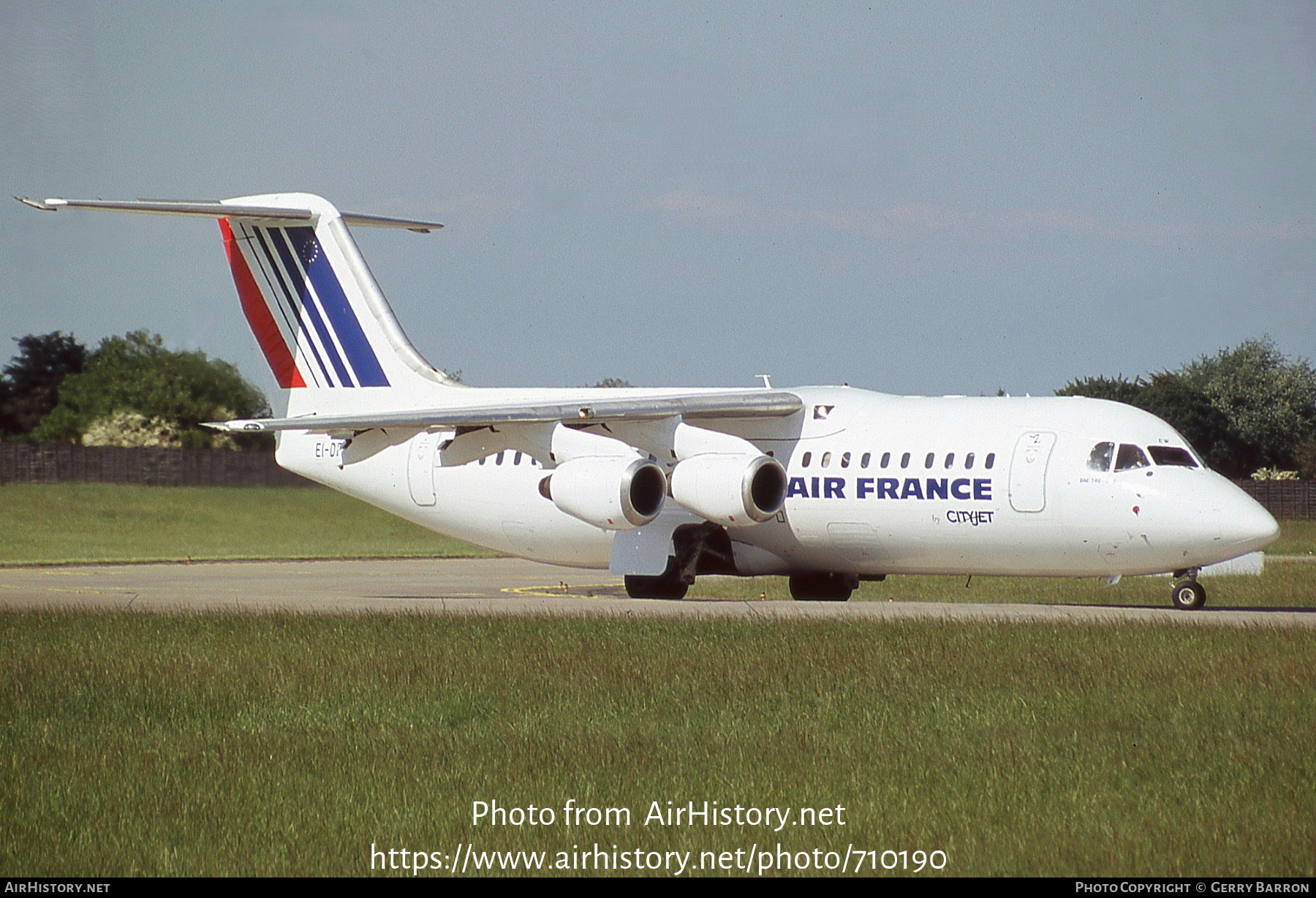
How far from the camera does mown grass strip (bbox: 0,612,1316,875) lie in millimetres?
8977

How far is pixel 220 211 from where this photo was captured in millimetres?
26594

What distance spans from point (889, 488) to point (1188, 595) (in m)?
4.05

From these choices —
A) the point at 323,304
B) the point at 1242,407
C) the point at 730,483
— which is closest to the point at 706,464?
the point at 730,483

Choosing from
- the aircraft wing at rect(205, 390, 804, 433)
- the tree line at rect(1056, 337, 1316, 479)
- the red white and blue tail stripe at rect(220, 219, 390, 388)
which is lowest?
the tree line at rect(1056, 337, 1316, 479)

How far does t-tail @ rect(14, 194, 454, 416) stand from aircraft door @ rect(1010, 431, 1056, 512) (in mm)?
9731

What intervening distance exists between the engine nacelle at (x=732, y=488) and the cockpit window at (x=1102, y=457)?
4105 mm

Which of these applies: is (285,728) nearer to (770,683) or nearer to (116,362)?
(770,683)

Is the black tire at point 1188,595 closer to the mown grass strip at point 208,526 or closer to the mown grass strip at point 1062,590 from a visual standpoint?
the mown grass strip at point 1062,590

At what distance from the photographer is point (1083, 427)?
2258cm

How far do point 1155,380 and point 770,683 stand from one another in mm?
72595

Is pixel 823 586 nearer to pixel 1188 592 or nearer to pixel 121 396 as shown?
pixel 1188 592

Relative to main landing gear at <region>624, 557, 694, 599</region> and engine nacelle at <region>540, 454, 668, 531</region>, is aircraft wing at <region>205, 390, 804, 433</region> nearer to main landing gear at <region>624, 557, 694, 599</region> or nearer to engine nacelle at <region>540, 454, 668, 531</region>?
engine nacelle at <region>540, 454, 668, 531</region>

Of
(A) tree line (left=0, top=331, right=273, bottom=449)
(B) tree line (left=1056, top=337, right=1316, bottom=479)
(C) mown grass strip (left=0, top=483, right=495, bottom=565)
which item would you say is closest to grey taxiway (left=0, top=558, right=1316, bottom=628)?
(C) mown grass strip (left=0, top=483, right=495, bottom=565)
